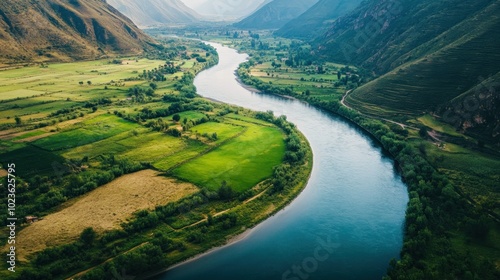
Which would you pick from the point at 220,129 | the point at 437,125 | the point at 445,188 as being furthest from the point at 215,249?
the point at 437,125

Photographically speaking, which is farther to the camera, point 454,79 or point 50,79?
point 50,79

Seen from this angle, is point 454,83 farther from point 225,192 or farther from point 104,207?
point 104,207

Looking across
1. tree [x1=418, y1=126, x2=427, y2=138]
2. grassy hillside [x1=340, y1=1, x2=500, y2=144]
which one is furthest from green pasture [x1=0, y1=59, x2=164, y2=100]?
tree [x1=418, y1=126, x2=427, y2=138]

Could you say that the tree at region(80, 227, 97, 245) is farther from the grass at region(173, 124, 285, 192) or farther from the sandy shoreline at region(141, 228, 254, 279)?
the grass at region(173, 124, 285, 192)

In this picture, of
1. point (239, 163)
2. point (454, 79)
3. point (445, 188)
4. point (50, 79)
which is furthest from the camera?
point (50, 79)

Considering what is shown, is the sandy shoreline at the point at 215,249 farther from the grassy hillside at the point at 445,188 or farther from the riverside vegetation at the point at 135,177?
the grassy hillside at the point at 445,188
